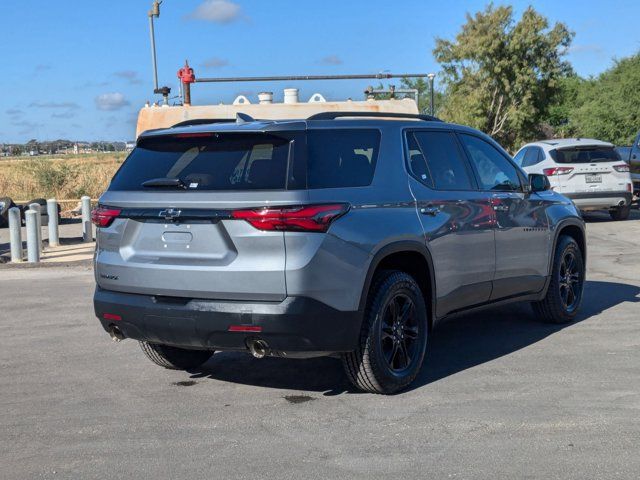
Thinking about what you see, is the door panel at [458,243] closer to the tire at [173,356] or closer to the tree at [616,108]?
the tire at [173,356]

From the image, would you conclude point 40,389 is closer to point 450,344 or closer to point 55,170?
point 450,344

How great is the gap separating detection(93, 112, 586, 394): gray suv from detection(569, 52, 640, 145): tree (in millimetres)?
36767

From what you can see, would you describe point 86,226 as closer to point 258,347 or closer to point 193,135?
point 193,135

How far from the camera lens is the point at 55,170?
3247 centimetres

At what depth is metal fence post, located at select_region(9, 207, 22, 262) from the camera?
1445 cm

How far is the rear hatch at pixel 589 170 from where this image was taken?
18.1 m

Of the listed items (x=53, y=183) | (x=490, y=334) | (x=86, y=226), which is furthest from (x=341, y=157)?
(x=53, y=183)

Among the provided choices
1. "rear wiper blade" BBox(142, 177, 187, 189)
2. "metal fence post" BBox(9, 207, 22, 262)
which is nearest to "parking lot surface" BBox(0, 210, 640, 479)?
"rear wiper blade" BBox(142, 177, 187, 189)

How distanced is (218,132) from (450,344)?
3076 millimetres

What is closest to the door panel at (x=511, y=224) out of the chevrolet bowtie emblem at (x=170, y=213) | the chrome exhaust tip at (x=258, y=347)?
the chrome exhaust tip at (x=258, y=347)

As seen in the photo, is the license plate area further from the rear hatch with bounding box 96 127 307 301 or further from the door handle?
the rear hatch with bounding box 96 127 307 301

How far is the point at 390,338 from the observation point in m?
6.02

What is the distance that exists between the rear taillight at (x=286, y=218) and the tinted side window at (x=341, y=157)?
0.68ft

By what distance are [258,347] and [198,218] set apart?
2.91 feet
